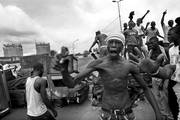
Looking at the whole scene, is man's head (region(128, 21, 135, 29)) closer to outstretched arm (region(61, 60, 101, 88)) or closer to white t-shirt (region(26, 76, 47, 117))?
white t-shirt (region(26, 76, 47, 117))

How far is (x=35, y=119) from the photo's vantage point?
9.87ft

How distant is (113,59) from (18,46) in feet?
52.0

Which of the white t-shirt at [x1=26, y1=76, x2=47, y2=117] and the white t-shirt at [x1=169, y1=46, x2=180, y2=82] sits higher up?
the white t-shirt at [x1=169, y1=46, x2=180, y2=82]

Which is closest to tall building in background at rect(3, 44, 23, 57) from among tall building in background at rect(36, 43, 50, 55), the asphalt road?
tall building in background at rect(36, 43, 50, 55)

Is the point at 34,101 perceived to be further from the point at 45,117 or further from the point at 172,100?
the point at 172,100

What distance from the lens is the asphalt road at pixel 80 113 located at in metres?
4.45

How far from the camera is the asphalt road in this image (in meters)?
4.45

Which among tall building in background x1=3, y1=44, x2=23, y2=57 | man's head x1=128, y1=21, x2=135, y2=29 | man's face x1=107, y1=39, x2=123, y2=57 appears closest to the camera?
man's face x1=107, y1=39, x2=123, y2=57

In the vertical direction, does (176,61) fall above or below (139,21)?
below

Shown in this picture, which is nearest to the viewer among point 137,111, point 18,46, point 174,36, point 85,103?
point 174,36

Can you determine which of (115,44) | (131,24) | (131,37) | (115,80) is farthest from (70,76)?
(131,24)

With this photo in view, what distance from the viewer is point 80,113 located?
4.78 m

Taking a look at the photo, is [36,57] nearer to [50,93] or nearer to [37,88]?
[50,93]

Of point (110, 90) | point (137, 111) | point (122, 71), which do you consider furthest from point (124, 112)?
point (137, 111)
